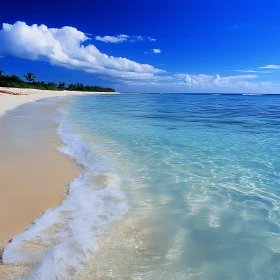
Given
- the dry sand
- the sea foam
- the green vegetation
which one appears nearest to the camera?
the sea foam

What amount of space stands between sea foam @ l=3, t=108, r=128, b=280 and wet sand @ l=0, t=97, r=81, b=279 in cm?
18

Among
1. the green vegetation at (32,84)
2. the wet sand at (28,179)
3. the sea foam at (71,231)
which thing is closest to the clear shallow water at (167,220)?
the sea foam at (71,231)

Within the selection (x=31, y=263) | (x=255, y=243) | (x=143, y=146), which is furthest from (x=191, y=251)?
(x=143, y=146)

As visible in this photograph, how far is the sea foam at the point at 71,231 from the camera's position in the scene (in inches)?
111

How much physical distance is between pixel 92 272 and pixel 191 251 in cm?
127

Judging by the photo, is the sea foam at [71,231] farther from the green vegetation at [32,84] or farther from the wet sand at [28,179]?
the green vegetation at [32,84]

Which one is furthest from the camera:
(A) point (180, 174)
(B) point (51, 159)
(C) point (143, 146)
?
(C) point (143, 146)

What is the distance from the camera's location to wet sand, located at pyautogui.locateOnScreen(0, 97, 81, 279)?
3721 millimetres

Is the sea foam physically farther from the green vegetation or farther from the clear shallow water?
the green vegetation

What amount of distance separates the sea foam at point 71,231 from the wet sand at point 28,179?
176mm

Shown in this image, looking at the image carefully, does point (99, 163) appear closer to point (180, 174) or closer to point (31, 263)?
point (180, 174)

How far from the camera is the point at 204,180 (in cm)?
584

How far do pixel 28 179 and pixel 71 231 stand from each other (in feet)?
7.44

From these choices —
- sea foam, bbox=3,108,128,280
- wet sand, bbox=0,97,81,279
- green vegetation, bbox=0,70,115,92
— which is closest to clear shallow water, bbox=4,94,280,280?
sea foam, bbox=3,108,128,280
